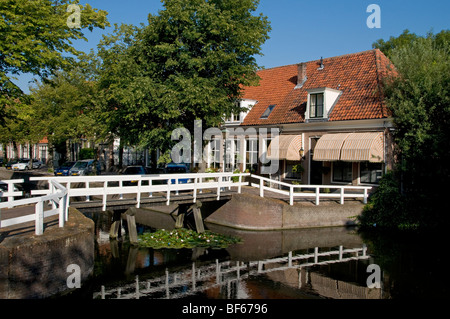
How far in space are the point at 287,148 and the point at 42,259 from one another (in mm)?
17273

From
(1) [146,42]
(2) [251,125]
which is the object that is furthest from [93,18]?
(2) [251,125]

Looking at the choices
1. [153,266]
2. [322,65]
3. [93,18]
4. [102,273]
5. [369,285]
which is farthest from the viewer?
[322,65]

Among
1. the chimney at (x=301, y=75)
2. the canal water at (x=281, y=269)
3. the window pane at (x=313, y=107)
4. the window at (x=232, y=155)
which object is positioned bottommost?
the canal water at (x=281, y=269)

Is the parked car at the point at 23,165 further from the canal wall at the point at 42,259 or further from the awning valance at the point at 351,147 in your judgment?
the canal wall at the point at 42,259

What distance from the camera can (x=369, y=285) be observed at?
10602 mm

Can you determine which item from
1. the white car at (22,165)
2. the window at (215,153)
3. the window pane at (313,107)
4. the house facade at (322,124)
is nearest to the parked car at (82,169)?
the house facade at (322,124)

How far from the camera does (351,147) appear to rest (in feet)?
67.6

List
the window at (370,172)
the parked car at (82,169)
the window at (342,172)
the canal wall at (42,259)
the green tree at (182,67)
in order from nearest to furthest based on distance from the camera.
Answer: the canal wall at (42,259)
the green tree at (182,67)
the window at (370,172)
the window at (342,172)
the parked car at (82,169)

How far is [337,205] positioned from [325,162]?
422 centimetres

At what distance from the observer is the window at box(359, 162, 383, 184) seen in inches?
814

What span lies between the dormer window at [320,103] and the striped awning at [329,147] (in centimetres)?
140

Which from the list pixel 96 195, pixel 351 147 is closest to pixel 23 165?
pixel 96 195

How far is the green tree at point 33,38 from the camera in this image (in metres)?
14.2

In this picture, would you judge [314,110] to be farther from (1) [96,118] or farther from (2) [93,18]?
(1) [96,118]
